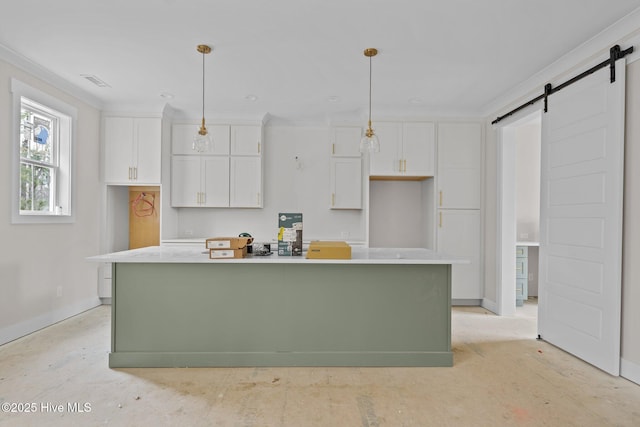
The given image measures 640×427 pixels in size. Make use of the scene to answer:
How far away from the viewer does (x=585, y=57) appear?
3137mm

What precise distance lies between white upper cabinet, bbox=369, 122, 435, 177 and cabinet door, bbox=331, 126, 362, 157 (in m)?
0.34

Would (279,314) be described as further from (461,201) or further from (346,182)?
(461,201)

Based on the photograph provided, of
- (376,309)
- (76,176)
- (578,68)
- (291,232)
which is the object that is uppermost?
(578,68)

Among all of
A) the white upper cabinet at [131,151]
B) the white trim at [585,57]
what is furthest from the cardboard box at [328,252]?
the white upper cabinet at [131,151]

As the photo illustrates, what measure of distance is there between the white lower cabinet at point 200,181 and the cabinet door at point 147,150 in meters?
0.30

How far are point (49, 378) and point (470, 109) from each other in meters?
5.31

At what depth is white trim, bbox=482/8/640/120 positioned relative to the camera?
2.68 metres

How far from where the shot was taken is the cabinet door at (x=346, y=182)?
529 cm

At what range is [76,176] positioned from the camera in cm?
438

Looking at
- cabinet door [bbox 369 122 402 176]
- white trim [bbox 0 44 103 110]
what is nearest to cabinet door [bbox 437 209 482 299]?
cabinet door [bbox 369 122 402 176]

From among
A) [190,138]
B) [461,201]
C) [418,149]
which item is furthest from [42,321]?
[461,201]

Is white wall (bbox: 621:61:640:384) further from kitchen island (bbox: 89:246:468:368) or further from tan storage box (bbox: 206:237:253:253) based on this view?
tan storage box (bbox: 206:237:253:253)

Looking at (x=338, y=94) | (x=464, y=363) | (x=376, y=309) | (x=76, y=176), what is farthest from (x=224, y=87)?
(x=464, y=363)

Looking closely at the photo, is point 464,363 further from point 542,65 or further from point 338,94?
point 338,94
